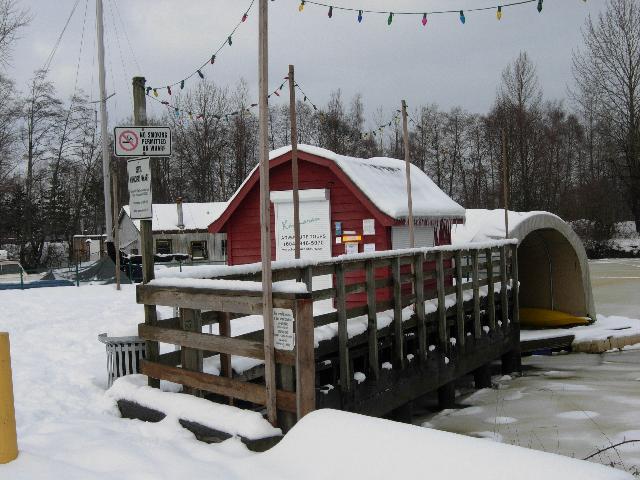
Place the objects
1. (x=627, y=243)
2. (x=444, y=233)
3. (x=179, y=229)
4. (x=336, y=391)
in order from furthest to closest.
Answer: (x=627, y=243) < (x=179, y=229) < (x=444, y=233) < (x=336, y=391)

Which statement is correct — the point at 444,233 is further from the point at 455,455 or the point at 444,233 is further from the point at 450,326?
the point at 455,455

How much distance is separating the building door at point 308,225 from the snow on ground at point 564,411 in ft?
14.7

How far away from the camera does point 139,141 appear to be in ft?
19.2

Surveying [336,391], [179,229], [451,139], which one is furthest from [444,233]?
[451,139]

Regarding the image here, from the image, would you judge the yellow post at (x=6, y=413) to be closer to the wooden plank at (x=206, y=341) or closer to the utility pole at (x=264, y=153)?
the wooden plank at (x=206, y=341)

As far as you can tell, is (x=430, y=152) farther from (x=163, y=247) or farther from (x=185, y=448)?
(x=185, y=448)

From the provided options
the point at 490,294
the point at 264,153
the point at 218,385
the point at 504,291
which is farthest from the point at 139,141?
the point at 504,291

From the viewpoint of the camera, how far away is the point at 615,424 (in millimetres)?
8031

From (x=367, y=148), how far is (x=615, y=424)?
42.6 m

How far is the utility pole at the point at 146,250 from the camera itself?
596 centimetres

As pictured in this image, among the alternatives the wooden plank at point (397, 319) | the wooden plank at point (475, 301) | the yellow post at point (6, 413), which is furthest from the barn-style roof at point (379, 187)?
the yellow post at point (6, 413)

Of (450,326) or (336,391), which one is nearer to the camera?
(336,391)

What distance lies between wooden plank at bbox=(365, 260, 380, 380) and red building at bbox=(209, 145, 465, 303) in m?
5.33

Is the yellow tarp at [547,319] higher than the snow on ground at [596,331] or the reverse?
higher
